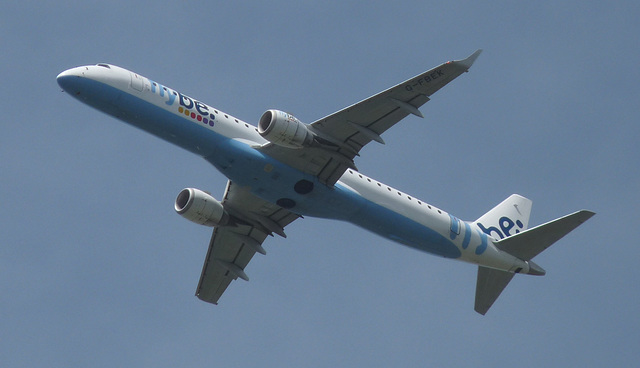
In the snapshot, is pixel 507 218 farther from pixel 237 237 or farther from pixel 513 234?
pixel 237 237

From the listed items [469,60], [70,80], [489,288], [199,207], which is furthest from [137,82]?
[489,288]

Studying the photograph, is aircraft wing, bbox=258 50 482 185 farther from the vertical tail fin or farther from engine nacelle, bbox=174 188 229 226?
the vertical tail fin

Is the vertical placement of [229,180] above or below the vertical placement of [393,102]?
below

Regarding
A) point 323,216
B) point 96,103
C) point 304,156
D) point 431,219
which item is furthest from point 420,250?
point 96,103

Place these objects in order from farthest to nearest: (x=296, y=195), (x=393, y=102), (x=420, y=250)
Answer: (x=420, y=250) → (x=296, y=195) → (x=393, y=102)

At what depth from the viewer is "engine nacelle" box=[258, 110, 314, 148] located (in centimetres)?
5234

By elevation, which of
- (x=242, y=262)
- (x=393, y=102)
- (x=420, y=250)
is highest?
(x=393, y=102)

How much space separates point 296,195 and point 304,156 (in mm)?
3070

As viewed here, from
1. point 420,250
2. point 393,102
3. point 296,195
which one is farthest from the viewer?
point 420,250

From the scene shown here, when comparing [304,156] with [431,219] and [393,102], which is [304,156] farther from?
[431,219]

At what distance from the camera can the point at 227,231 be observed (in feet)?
209

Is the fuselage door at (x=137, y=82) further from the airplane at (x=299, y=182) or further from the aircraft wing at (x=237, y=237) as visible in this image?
the aircraft wing at (x=237, y=237)

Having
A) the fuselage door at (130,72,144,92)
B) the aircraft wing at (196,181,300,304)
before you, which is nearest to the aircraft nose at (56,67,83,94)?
the fuselage door at (130,72,144,92)

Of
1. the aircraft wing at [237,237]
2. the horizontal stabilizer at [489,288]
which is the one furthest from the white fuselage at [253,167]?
the aircraft wing at [237,237]
